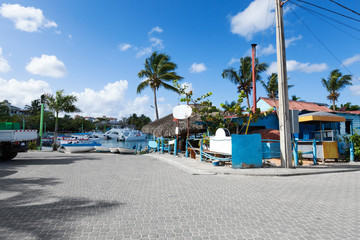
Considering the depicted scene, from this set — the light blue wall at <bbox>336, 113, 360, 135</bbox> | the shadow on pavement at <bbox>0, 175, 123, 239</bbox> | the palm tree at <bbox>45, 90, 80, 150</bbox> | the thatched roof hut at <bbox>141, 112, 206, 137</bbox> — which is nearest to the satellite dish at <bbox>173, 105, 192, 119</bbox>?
the thatched roof hut at <bbox>141, 112, 206, 137</bbox>

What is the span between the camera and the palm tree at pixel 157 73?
26.9 meters

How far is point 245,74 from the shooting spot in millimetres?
34656

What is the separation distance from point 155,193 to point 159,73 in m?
23.0

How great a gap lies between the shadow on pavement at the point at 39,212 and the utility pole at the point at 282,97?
817 centimetres

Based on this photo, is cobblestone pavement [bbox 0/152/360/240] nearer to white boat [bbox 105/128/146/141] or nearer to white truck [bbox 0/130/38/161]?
white truck [bbox 0/130/38/161]

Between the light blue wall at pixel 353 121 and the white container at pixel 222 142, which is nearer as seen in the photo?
the white container at pixel 222 142

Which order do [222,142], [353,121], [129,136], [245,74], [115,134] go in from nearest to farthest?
[222,142], [353,121], [245,74], [129,136], [115,134]

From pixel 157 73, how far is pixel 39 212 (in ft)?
79.5

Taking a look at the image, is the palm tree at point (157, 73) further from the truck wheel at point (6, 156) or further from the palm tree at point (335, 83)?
the palm tree at point (335, 83)

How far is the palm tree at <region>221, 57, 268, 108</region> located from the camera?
34656 millimetres

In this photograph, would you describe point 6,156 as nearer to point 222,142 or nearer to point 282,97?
point 222,142

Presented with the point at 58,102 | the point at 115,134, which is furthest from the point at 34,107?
the point at 58,102

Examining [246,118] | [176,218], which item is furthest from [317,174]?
[176,218]

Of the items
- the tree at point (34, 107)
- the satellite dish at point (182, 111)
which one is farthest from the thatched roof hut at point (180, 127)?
the tree at point (34, 107)
